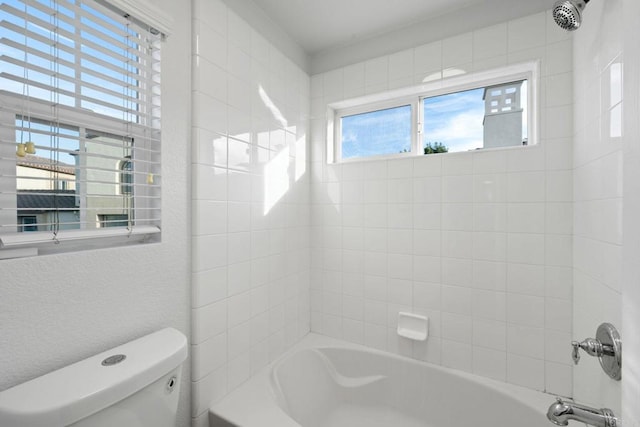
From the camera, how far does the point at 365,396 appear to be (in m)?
1.91

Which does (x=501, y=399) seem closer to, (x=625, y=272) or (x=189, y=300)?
(x=625, y=272)

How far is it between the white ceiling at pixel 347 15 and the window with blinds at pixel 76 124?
35.7 inches

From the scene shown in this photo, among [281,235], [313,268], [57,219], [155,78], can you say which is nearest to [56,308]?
[57,219]

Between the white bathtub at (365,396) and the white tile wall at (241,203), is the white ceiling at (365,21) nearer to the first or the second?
the white tile wall at (241,203)

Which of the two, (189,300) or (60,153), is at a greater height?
(60,153)

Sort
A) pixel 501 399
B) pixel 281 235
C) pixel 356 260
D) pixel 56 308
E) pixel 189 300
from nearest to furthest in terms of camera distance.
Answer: pixel 56 308
pixel 189 300
pixel 501 399
pixel 281 235
pixel 356 260

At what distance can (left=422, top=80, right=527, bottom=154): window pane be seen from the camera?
5.57ft

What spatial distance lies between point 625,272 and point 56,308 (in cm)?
143

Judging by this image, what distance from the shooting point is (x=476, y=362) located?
5.59 ft

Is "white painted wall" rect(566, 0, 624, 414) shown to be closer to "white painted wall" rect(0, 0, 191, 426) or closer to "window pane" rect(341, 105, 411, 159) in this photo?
"window pane" rect(341, 105, 411, 159)

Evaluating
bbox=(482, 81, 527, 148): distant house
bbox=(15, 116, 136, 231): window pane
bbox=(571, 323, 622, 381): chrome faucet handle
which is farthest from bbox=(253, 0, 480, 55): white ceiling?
bbox=(571, 323, 622, 381): chrome faucet handle

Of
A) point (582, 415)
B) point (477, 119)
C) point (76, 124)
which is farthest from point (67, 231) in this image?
point (477, 119)

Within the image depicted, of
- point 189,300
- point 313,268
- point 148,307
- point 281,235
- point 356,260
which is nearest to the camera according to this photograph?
point 148,307

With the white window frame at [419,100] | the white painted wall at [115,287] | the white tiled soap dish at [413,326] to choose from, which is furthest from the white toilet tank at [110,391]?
the white window frame at [419,100]
